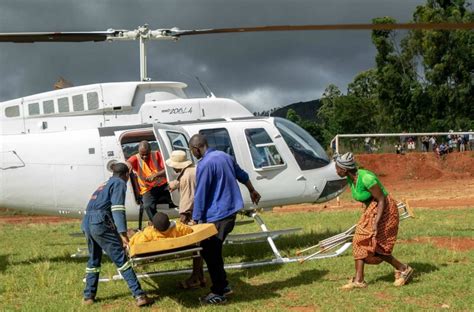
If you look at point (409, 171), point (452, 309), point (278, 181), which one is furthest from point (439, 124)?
point (452, 309)

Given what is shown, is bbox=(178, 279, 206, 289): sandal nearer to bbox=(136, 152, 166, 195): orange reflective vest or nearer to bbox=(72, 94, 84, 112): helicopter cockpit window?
bbox=(136, 152, 166, 195): orange reflective vest

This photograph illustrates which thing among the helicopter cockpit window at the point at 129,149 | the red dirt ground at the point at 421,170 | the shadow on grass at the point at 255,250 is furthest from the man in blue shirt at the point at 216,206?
the red dirt ground at the point at 421,170

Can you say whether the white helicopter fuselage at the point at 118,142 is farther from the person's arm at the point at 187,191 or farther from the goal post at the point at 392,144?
the goal post at the point at 392,144

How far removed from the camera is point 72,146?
9.37m

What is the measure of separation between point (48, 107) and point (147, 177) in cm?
232

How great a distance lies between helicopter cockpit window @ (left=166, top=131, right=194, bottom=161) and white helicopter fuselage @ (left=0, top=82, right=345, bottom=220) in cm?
2

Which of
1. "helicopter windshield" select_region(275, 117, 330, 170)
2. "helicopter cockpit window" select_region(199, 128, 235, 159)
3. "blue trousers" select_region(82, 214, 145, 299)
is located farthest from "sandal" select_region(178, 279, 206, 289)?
"helicopter windshield" select_region(275, 117, 330, 170)

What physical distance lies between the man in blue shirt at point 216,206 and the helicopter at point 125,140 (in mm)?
2371

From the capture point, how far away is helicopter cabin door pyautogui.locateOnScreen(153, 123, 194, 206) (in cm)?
891

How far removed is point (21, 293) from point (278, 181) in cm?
439

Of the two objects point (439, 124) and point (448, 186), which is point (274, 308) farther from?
point (439, 124)

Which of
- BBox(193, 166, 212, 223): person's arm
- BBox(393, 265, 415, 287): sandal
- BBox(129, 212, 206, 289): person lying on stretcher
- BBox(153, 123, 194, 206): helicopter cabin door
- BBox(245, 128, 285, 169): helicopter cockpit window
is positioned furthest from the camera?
BBox(245, 128, 285, 169): helicopter cockpit window

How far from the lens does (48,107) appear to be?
9.75 meters

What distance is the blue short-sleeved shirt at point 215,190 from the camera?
6.65m
